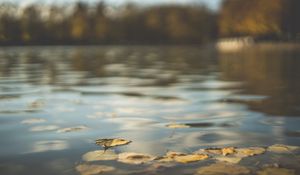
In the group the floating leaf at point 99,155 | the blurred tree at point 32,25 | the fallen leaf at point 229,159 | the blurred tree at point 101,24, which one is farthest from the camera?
the blurred tree at point 101,24

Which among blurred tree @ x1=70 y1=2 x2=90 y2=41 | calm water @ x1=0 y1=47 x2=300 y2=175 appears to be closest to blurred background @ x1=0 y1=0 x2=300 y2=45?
blurred tree @ x1=70 y1=2 x2=90 y2=41

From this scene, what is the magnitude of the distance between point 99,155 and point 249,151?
118 centimetres

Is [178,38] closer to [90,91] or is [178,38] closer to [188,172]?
[90,91]

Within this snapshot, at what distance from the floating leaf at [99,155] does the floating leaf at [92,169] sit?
0.65ft

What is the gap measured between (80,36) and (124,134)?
85.4 meters

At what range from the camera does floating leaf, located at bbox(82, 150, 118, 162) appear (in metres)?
3.42

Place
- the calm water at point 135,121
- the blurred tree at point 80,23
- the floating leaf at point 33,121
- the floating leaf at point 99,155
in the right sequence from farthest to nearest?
1. the blurred tree at point 80,23
2. the floating leaf at point 33,121
3. the calm water at point 135,121
4. the floating leaf at point 99,155

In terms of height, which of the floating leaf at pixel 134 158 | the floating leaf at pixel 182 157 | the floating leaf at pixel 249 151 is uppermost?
the floating leaf at pixel 134 158

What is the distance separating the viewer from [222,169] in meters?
3.08

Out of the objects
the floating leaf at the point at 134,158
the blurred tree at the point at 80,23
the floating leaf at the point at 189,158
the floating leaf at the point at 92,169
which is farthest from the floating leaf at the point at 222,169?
the blurred tree at the point at 80,23

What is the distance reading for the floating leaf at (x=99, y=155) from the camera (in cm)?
342

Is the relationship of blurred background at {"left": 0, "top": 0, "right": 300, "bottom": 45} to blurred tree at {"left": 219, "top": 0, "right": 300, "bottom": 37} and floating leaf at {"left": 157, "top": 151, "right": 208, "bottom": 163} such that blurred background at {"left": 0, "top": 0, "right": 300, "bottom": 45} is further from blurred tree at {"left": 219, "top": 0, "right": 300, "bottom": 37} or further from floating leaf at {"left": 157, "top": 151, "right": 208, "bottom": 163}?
floating leaf at {"left": 157, "top": 151, "right": 208, "bottom": 163}

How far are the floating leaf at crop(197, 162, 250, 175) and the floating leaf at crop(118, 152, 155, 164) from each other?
18.2 inches

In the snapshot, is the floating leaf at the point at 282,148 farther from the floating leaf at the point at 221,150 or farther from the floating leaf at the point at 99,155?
the floating leaf at the point at 99,155
